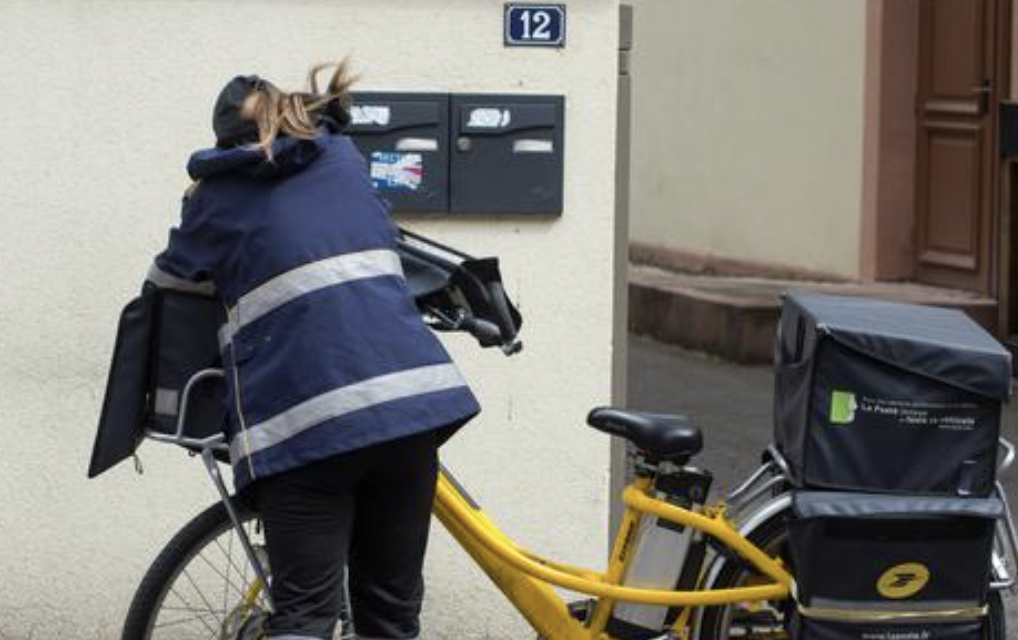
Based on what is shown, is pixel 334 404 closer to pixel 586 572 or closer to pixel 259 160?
pixel 259 160

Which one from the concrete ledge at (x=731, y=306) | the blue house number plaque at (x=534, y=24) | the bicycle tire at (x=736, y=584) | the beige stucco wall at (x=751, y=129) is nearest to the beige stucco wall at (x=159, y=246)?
the blue house number plaque at (x=534, y=24)

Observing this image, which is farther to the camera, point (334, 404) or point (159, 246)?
point (159, 246)

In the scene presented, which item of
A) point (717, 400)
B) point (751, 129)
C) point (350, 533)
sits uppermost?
point (751, 129)

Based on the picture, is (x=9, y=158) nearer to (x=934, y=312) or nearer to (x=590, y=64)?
(x=590, y=64)

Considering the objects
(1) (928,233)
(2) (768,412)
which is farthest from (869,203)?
(2) (768,412)

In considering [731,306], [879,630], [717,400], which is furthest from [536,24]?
[731,306]

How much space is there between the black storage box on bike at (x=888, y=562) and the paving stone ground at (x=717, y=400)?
347 cm

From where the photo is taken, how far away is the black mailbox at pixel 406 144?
589cm

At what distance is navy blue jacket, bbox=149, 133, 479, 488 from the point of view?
14.2ft

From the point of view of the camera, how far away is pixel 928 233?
37.9 feet

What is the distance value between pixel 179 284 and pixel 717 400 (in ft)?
19.1

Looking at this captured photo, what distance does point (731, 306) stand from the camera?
11.0 metres

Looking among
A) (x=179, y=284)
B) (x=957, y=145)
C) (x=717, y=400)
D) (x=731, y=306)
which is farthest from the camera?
(x=957, y=145)

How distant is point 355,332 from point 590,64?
1.84m
